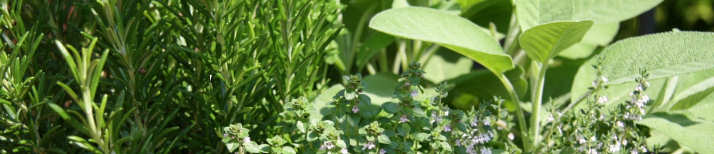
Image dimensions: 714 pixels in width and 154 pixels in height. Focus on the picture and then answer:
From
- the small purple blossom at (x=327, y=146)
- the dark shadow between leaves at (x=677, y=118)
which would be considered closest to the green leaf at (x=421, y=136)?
the small purple blossom at (x=327, y=146)

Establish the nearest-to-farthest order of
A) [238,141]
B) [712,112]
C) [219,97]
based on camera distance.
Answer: [238,141] < [219,97] < [712,112]

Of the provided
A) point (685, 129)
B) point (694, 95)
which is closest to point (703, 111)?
point (694, 95)

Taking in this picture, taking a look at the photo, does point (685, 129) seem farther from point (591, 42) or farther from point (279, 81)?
point (279, 81)

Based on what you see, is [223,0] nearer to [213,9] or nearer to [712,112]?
[213,9]

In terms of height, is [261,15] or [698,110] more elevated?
[261,15]

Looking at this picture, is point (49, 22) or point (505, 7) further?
point (505, 7)

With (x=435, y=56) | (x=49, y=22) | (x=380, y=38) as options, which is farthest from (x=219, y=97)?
(x=435, y=56)
